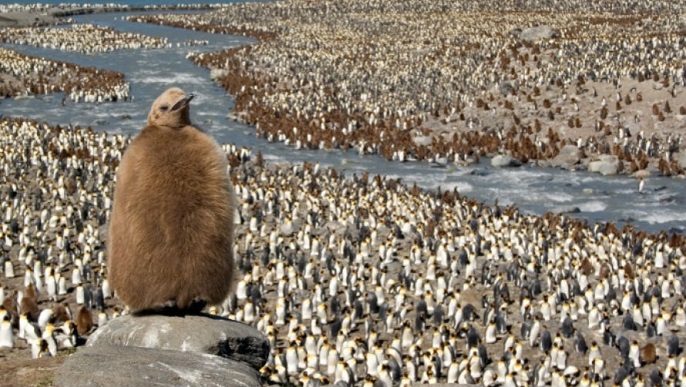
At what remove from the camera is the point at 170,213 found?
19.4ft

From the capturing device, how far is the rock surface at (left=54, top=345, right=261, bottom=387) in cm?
524

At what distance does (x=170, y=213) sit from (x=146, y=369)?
1.13m

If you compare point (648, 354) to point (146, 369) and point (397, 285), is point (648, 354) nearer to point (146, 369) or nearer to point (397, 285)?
point (397, 285)

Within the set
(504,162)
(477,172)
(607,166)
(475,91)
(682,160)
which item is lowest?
(477,172)

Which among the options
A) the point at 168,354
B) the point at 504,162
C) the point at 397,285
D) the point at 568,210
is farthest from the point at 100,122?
the point at 168,354

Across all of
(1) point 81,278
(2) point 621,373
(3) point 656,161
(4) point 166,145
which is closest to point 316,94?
(3) point 656,161

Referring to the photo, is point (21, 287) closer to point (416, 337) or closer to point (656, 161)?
point (416, 337)

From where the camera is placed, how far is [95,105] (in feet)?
132

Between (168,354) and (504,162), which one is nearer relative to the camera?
(168,354)

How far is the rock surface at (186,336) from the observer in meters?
6.34

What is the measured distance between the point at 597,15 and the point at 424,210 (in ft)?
177

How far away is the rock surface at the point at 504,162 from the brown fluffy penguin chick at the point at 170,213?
23.7 metres

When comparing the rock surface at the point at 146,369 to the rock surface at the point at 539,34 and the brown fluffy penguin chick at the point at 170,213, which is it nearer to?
the brown fluffy penguin chick at the point at 170,213

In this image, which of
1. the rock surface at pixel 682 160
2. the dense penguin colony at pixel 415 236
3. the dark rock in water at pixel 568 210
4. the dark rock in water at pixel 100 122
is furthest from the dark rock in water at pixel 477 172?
the dark rock in water at pixel 100 122
